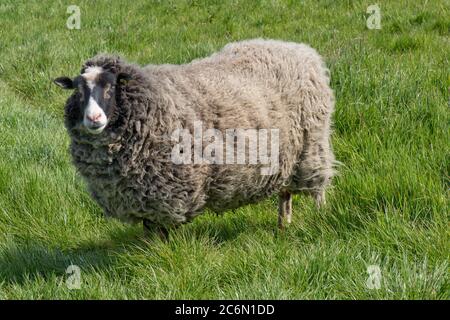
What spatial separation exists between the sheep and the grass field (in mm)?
242

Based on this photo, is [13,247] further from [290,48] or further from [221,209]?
[290,48]

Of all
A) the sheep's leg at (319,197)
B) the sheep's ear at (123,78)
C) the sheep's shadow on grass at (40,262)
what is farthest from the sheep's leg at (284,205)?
the sheep's ear at (123,78)

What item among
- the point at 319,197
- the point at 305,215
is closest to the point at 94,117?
the point at 305,215

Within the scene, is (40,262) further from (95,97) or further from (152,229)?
(95,97)

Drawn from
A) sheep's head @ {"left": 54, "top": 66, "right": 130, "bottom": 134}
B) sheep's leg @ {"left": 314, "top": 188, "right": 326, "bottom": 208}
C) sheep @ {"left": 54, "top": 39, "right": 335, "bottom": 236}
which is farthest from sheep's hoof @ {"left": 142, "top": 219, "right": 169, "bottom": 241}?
sheep's leg @ {"left": 314, "top": 188, "right": 326, "bottom": 208}

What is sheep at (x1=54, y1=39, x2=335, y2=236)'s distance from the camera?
3096mm

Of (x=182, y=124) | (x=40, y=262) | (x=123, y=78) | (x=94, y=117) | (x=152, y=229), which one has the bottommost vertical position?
(x=40, y=262)

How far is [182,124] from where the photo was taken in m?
3.20

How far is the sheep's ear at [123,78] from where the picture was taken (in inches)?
122

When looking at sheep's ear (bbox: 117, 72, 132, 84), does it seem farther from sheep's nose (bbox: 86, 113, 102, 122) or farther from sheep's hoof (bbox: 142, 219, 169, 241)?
sheep's hoof (bbox: 142, 219, 169, 241)

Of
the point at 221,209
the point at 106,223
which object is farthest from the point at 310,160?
the point at 106,223

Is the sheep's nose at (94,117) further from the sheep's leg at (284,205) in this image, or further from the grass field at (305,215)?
the sheep's leg at (284,205)

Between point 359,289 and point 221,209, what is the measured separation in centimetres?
115

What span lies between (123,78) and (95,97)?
220 millimetres
